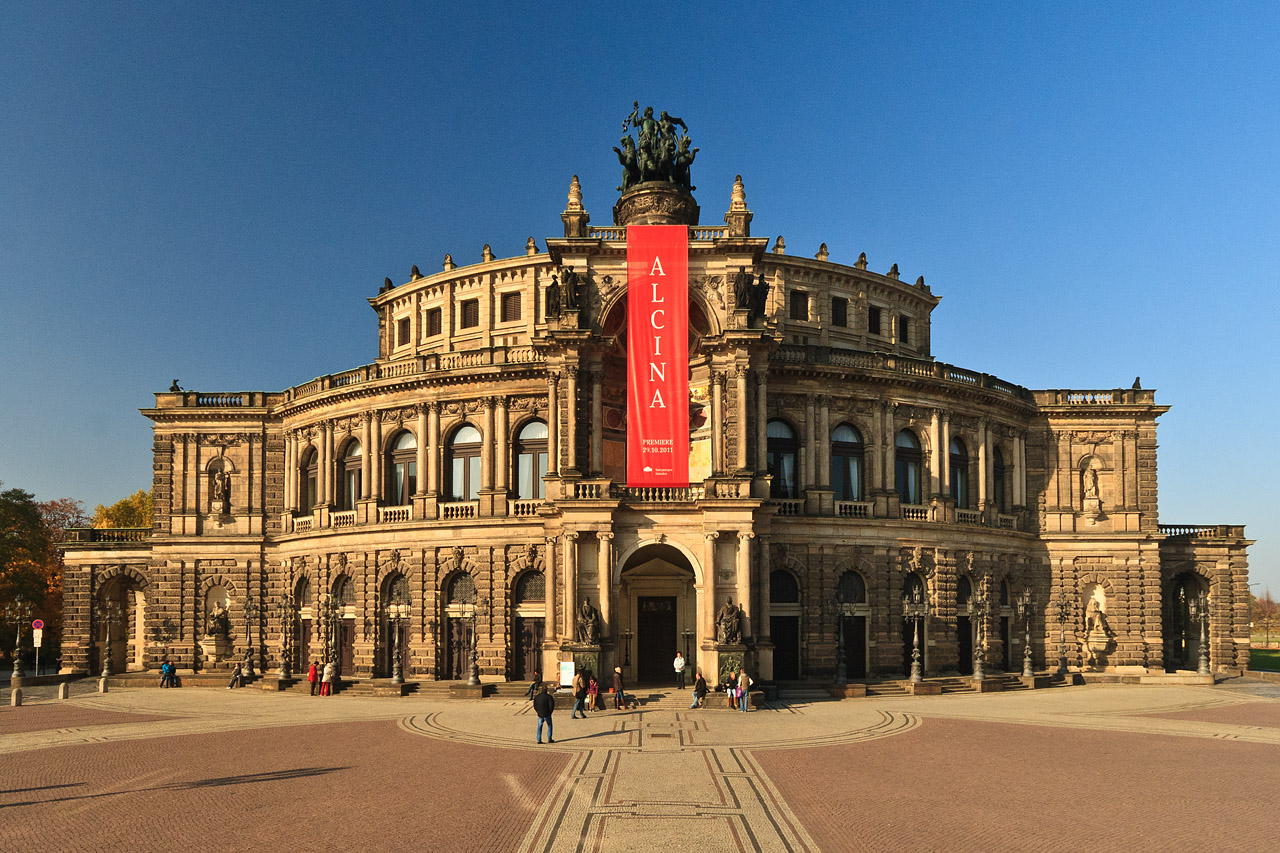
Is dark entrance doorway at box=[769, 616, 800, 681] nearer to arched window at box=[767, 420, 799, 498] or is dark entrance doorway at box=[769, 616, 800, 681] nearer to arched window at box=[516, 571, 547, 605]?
arched window at box=[767, 420, 799, 498]

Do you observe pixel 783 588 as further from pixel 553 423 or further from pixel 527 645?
pixel 553 423

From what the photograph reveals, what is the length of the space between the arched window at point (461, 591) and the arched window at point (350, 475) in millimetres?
8660

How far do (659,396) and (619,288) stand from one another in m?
5.82

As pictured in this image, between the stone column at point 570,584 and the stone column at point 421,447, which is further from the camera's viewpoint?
the stone column at point 421,447

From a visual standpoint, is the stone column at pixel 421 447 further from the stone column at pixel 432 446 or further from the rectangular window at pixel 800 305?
the rectangular window at pixel 800 305

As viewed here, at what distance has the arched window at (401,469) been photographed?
5250 centimetres

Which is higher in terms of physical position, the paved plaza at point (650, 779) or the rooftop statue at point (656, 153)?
the rooftop statue at point (656, 153)

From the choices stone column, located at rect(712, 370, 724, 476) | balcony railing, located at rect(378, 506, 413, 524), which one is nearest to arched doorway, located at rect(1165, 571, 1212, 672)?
stone column, located at rect(712, 370, 724, 476)

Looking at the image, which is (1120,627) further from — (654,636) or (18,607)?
(18,607)

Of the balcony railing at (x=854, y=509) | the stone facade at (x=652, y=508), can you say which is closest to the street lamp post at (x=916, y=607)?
the stone facade at (x=652, y=508)

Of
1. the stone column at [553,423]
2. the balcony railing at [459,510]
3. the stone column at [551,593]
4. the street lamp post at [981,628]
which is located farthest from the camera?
the street lamp post at [981,628]

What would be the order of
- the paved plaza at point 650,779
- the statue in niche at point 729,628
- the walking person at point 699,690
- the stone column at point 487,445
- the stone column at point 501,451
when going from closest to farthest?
the paved plaza at point 650,779 < the walking person at point 699,690 < the statue in niche at point 729,628 < the stone column at point 501,451 < the stone column at point 487,445

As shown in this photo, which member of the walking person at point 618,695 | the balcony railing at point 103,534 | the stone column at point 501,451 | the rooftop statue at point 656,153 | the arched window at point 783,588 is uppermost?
the rooftop statue at point 656,153

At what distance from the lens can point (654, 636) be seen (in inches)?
1859
